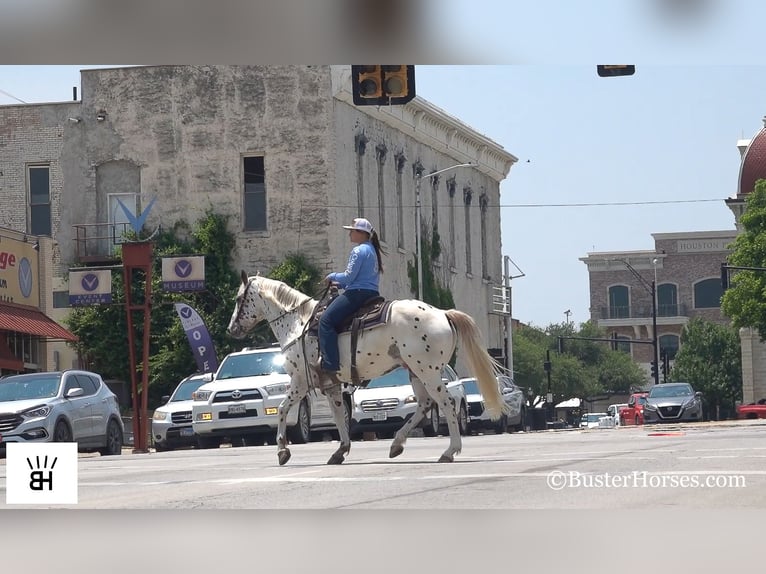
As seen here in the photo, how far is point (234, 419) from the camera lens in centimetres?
2916

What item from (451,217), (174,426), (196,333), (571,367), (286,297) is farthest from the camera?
(571,367)

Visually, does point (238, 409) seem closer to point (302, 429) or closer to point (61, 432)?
point (302, 429)

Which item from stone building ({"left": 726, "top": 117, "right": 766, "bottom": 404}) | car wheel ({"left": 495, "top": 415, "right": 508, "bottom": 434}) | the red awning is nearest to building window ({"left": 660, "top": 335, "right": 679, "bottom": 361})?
stone building ({"left": 726, "top": 117, "right": 766, "bottom": 404})

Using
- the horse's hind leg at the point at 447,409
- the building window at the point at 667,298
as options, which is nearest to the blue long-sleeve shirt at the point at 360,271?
the horse's hind leg at the point at 447,409

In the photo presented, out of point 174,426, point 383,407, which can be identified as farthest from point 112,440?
point 383,407

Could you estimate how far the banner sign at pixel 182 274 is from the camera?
35719mm

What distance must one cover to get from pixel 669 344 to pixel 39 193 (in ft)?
48.3

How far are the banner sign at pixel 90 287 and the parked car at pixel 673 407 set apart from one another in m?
14.6

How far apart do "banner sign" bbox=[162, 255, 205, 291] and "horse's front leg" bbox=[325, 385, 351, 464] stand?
17.0 metres

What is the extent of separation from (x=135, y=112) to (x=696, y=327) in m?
→ 12.9

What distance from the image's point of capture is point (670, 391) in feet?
144

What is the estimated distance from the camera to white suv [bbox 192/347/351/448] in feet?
95.0

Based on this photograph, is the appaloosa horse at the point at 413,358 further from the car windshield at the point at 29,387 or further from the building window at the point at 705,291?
the building window at the point at 705,291

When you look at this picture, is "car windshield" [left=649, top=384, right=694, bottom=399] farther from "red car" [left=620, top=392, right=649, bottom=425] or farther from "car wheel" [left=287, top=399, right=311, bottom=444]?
"car wheel" [left=287, top=399, right=311, bottom=444]
